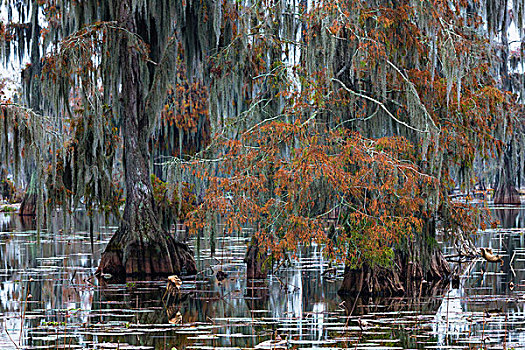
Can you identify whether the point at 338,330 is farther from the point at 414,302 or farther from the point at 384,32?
the point at 384,32

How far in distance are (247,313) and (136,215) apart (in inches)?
203

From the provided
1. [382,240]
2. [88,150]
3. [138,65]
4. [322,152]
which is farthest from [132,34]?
[382,240]

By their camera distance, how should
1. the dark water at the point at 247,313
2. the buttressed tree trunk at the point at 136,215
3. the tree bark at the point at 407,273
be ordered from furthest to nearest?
the buttressed tree trunk at the point at 136,215
the tree bark at the point at 407,273
the dark water at the point at 247,313

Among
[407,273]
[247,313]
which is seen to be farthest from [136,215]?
[247,313]

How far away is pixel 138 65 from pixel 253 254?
3.93 metres

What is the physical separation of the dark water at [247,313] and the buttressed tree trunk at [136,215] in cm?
58

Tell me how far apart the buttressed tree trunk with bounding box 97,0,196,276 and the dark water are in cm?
58

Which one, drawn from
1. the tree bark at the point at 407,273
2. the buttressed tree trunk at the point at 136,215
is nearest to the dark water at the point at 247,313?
the tree bark at the point at 407,273

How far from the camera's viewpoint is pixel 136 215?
610 inches

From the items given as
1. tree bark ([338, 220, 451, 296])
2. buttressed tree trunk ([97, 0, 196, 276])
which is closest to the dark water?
tree bark ([338, 220, 451, 296])

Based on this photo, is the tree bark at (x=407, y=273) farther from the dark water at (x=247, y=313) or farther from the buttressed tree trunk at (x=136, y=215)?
the buttressed tree trunk at (x=136, y=215)

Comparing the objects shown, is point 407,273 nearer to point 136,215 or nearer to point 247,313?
point 247,313

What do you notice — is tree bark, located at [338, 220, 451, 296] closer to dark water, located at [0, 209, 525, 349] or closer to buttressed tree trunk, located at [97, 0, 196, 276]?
dark water, located at [0, 209, 525, 349]

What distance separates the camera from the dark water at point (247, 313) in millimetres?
8633
